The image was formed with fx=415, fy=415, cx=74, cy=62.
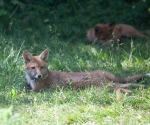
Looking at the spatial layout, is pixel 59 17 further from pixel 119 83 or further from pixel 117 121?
pixel 117 121

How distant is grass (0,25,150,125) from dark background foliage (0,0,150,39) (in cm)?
172

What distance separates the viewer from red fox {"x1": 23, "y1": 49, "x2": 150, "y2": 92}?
702 cm

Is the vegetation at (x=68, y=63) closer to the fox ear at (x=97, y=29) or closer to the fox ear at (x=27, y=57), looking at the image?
the fox ear at (x=97, y=29)

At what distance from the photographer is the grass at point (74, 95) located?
18.2 ft

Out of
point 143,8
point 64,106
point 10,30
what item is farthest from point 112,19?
point 64,106

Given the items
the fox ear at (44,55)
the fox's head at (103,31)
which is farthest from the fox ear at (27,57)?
the fox's head at (103,31)

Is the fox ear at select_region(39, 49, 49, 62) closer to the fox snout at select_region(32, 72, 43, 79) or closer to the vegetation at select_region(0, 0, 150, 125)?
the fox snout at select_region(32, 72, 43, 79)

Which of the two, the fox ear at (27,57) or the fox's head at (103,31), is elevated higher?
the fox ear at (27,57)

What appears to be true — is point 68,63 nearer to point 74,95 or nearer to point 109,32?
point 74,95

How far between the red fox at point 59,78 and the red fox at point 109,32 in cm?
371

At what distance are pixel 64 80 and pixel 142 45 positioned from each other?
301 cm

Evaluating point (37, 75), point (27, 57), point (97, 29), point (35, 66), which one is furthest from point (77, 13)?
point (37, 75)

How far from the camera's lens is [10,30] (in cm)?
1044

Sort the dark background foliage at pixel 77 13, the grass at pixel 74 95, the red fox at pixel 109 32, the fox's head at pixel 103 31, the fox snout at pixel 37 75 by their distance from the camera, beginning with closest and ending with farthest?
the grass at pixel 74 95 → the fox snout at pixel 37 75 → the red fox at pixel 109 32 → the fox's head at pixel 103 31 → the dark background foliage at pixel 77 13
